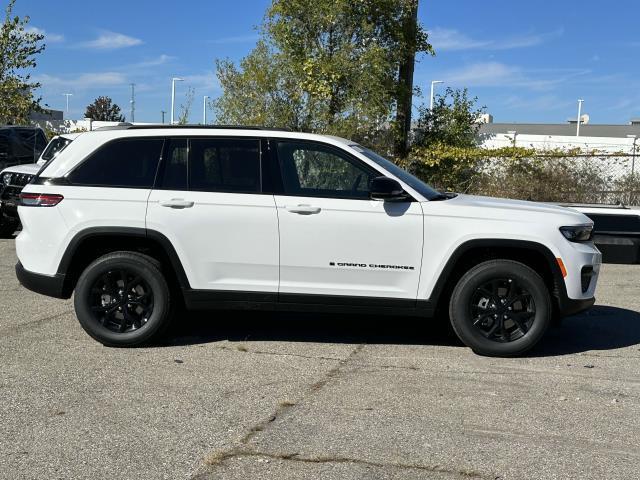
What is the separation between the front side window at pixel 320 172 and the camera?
6059mm

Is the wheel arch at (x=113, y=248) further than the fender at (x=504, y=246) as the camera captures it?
Yes

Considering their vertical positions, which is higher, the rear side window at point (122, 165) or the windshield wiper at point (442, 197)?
the rear side window at point (122, 165)

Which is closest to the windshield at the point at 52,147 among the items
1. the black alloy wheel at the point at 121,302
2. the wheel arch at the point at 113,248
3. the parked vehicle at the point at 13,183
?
the parked vehicle at the point at 13,183

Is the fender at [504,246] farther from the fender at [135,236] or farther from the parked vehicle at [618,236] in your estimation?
the parked vehicle at [618,236]

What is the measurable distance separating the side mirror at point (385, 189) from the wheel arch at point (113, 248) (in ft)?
5.89

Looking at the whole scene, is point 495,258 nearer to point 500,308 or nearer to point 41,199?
point 500,308

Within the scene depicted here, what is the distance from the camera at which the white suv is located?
5961 mm

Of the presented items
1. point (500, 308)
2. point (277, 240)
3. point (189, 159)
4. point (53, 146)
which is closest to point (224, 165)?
point (189, 159)

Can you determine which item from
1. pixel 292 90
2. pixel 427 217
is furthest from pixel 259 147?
pixel 292 90

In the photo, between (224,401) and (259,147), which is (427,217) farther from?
(224,401)

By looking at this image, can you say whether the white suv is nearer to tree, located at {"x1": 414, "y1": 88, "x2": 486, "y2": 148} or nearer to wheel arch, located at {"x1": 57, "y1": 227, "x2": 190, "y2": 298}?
wheel arch, located at {"x1": 57, "y1": 227, "x2": 190, "y2": 298}

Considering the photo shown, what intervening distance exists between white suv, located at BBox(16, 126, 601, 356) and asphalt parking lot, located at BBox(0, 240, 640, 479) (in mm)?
453

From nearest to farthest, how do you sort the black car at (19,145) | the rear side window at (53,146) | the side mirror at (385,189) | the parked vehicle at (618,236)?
the side mirror at (385,189) → the parked vehicle at (618,236) → the rear side window at (53,146) → the black car at (19,145)

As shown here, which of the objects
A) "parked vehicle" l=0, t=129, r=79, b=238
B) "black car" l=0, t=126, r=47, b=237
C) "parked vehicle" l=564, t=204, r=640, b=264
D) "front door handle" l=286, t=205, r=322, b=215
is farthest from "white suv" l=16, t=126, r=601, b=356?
"black car" l=0, t=126, r=47, b=237
